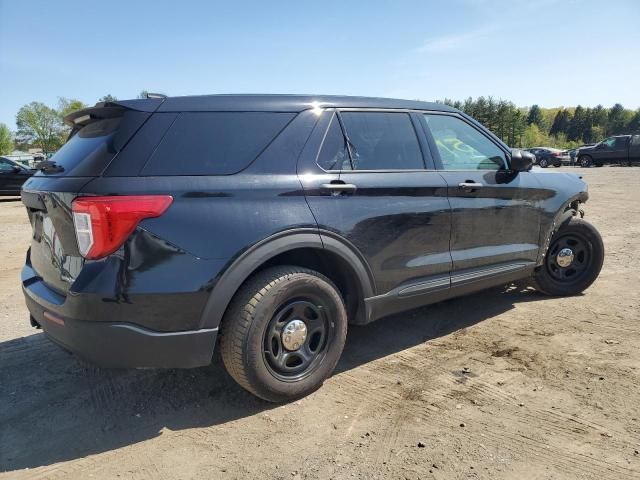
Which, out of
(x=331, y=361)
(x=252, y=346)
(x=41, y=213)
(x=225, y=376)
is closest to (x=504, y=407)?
(x=331, y=361)

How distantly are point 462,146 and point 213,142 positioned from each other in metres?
2.15

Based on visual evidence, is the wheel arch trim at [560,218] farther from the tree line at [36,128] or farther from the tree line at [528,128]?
the tree line at [36,128]

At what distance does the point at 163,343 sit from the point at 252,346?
0.47 m

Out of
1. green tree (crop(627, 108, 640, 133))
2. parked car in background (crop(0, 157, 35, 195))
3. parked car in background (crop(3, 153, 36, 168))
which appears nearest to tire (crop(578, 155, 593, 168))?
parked car in background (crop(0, 157, 35, 195))

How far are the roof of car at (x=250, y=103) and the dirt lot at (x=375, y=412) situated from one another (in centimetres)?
174

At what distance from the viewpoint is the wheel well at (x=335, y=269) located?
3043mm

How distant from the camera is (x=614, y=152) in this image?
96.7 feet

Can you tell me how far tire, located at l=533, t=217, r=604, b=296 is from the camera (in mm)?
4875

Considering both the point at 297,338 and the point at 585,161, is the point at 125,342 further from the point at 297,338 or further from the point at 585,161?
the point at 585,161

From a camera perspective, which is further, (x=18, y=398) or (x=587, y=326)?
(x=587, y=326)

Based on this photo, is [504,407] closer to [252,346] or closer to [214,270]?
[252,346]

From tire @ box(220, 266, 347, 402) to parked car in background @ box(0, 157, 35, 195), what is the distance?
15.5 meters

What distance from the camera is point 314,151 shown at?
3.04m

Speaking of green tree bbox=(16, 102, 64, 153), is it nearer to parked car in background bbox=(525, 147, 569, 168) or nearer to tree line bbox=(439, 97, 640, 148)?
tree line bbox=(439, 97, 640, 148)
